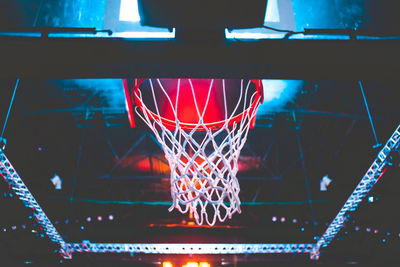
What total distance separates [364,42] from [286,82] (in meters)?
2.16

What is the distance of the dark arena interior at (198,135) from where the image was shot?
1842mm

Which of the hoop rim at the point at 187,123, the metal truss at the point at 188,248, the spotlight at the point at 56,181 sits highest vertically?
the spotlight at the point at 56,181

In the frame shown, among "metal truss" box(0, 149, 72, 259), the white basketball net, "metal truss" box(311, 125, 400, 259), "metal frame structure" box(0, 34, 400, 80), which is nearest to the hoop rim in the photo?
the white basketball net

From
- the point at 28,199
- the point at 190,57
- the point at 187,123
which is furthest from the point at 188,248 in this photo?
the point at 190,57

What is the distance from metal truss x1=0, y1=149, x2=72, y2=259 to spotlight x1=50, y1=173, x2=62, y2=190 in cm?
93

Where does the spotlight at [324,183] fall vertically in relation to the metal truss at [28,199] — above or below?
above

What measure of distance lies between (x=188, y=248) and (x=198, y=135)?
82.6 inches

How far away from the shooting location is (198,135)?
510cm

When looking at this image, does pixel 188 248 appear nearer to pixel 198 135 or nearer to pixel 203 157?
pixel 198 135

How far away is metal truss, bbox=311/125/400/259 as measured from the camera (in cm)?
376

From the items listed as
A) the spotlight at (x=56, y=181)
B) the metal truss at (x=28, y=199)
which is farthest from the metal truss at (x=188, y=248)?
the spotlight at (x=56, y=181)

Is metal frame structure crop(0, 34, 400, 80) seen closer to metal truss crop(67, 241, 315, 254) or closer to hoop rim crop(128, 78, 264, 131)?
hoop rim crop(128, 78, 264, 131)

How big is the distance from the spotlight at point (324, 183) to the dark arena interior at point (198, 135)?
0.02 metres

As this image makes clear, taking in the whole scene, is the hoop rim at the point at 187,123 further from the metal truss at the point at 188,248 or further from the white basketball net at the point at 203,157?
the metal truss at the point at 188,248
